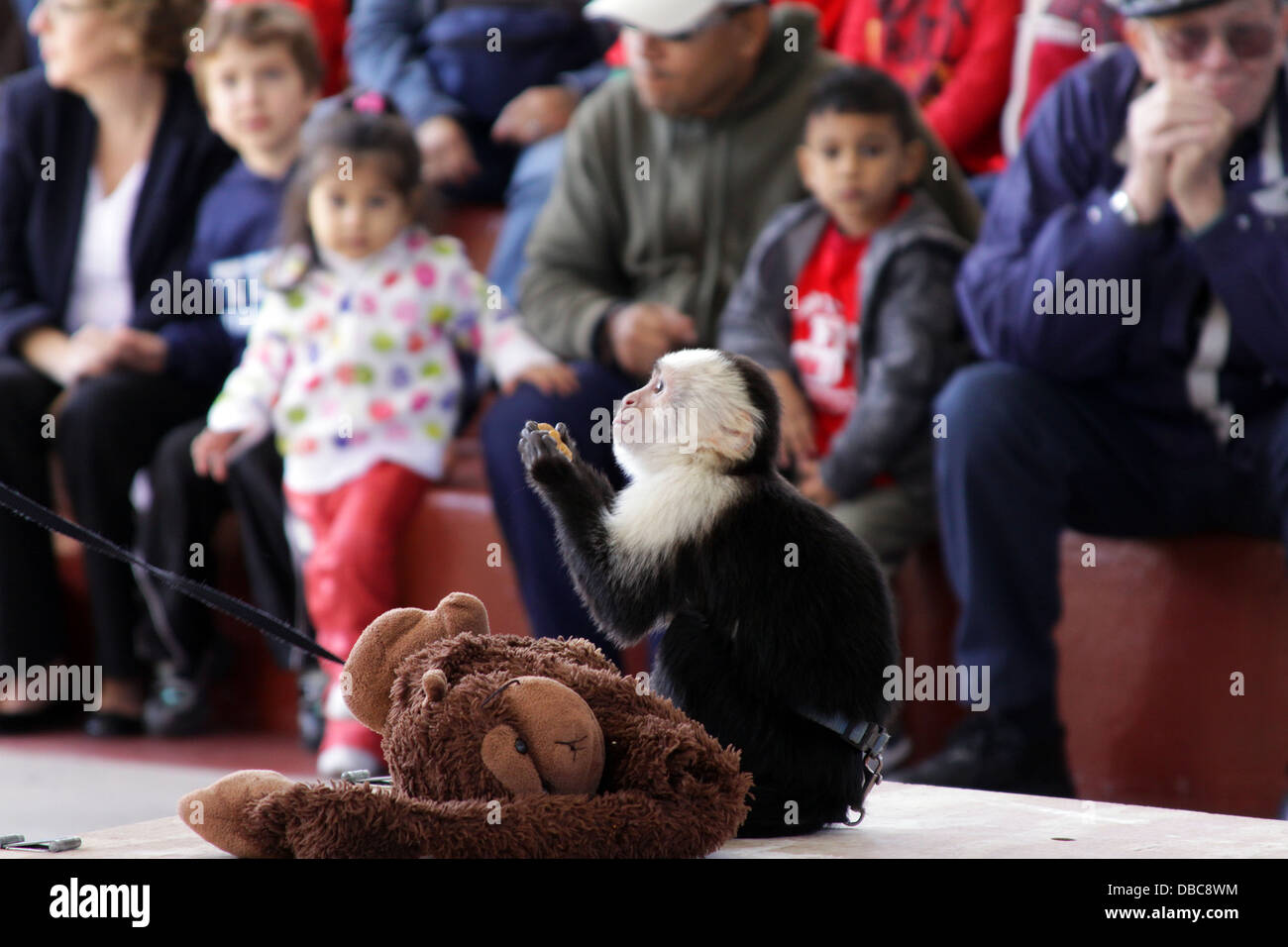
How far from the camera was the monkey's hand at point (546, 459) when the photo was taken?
1243mm

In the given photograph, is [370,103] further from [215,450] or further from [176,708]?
[176,708]

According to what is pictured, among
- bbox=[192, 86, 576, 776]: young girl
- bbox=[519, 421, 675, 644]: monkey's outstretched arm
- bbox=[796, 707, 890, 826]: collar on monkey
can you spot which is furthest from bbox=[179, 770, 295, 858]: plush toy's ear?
bbox=[192, 86, 576, 776]: young girl

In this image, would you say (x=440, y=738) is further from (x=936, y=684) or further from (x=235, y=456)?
(x=235, y=456)

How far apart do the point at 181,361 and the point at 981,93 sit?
1.62 meters

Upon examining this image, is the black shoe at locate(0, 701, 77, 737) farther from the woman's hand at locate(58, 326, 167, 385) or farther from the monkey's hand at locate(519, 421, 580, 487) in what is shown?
the monkey's hand at locate(519, 421, 580, 487)

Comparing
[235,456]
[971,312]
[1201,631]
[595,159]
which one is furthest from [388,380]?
[1201,631]

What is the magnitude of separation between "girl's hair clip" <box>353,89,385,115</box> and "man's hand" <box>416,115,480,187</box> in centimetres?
26

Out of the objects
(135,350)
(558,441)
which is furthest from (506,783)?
(135,350)

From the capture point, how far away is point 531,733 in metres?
1.09

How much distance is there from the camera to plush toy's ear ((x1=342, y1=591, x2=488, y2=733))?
3.98ft

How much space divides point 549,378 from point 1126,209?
3.16 ft

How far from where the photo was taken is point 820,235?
2.63 m

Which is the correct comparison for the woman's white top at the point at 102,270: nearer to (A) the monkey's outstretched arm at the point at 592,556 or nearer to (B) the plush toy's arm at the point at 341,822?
(A) the monkey's outstretched arm at the point at 592,556

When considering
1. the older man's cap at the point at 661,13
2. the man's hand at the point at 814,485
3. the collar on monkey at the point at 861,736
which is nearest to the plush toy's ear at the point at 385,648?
the collar on monkey at the point at 861,736
